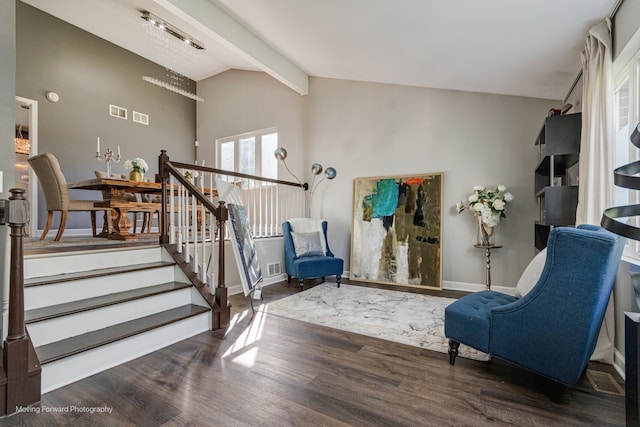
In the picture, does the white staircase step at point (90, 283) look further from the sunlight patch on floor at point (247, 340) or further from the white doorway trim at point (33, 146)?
the white doorway trim at point (33, 146)

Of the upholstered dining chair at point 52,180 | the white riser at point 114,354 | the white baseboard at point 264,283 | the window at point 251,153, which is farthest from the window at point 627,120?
the upholstered dining chair at point 52,180

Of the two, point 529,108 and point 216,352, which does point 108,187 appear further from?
point 529,108

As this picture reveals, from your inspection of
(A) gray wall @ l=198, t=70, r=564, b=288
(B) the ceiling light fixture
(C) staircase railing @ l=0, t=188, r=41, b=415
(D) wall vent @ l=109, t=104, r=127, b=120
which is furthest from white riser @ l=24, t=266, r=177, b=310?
(D) wall vent @ l=109, t=104, r=127, b=120

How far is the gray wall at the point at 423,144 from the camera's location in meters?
3.99

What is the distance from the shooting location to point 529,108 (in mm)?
3910

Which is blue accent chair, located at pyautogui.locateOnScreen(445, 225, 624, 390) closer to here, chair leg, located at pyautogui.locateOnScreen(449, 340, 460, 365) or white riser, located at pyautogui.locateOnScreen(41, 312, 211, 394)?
chair leg, located at pyautogui.locateOnScreen(449, 340, 460, 365)

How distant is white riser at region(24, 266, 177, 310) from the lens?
2.13 m

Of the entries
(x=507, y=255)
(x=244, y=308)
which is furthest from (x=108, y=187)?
(x=507, y=255)

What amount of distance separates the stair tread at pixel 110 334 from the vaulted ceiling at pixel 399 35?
3123 mm

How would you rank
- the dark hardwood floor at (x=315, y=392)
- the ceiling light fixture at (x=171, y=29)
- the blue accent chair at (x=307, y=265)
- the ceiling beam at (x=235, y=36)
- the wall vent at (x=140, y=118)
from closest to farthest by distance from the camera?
the dark hardwood floor at (x=315, y=392), the ceiling beam at (x=235, y=36), the blue accent chair at (x=307, y=265), the ceiling light fixture at (x=171, y=29), the wall vent at (x=140, y=118)

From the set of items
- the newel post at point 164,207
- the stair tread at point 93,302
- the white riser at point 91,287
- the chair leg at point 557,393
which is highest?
the newel post at point 164,207

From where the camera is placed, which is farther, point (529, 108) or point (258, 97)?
point (258, 97)

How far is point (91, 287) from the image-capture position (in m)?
2.41

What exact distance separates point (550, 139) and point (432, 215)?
185 centimetres
